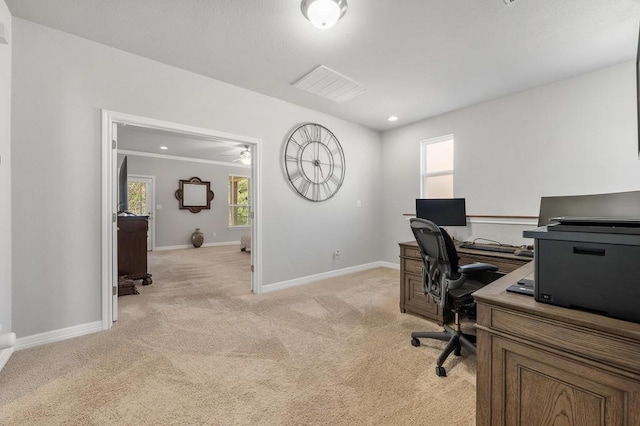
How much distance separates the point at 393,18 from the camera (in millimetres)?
1997

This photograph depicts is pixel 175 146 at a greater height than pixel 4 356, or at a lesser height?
greater

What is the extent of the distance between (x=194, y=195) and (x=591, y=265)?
798cm

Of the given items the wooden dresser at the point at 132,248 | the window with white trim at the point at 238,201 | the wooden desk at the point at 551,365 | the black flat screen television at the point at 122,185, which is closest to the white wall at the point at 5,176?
the wooden dresser at the point at 132,248

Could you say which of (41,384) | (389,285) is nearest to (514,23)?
(389,285)

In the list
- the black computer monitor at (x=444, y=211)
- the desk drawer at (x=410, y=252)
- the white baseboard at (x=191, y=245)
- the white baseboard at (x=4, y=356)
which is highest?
the black computer monitor at (x=444, y=211)

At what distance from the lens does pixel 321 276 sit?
156 inches

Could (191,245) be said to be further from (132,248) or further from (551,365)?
(551,365)

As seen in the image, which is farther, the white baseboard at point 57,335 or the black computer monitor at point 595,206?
the white baseboard at point 57,335

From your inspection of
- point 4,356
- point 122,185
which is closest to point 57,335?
point 4,356

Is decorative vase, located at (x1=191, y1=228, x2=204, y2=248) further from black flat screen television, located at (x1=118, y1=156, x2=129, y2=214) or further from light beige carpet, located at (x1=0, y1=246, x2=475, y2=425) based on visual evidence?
light beige carpet, located at (x1=0, y1=246, x2=475, y2=425)

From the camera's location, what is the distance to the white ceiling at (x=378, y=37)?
190 centimetres

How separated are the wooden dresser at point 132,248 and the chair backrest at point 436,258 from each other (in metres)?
3.46

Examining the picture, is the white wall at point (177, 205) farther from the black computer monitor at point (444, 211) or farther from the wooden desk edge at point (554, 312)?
the wooden desk edge at point (554, 312)

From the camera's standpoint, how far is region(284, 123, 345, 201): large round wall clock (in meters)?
3.67
